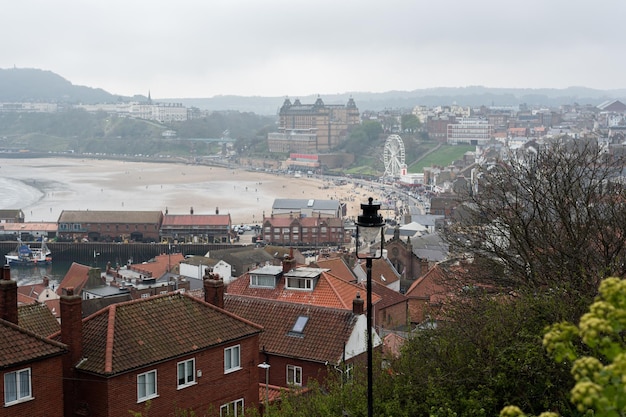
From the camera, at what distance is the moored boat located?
66.7 m

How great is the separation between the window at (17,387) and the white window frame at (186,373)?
2960 mm

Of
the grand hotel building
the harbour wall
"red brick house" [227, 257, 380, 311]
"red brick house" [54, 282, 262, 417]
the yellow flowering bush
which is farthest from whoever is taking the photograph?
the grand hotel building

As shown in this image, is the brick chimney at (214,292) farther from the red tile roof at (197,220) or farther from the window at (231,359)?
the red tile roof at (197,220)

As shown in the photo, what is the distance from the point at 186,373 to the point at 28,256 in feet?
189

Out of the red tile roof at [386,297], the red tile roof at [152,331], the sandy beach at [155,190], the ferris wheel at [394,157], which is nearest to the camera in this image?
the red tile roof at [152,331]

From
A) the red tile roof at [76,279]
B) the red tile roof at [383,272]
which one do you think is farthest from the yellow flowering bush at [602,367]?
the red tile roof at [76,279]

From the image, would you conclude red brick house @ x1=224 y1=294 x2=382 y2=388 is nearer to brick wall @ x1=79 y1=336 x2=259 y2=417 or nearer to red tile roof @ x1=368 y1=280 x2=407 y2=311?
brick wall @ x1=79 y1=336 x2=259 y2=417

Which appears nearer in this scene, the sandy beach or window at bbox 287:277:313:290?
window at bbox 287:277:313:290

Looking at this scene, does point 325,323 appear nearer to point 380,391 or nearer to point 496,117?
point 380,391

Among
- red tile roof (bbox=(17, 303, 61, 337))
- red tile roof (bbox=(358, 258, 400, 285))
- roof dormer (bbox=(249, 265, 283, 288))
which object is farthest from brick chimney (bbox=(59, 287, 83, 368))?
red tile roof (bbox=(358, 258, 400, 285))

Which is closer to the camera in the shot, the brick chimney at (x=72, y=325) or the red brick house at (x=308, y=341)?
the brick chimney at (x=72, y=325)

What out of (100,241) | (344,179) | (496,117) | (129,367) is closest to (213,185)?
(344,179)

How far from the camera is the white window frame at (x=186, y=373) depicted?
14.3 m

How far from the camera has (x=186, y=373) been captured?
14.5m
